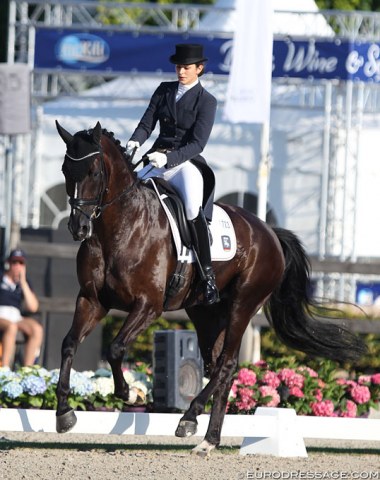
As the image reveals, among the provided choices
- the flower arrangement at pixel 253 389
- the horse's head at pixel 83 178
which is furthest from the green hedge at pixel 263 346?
the horse's head at pixel 83 178

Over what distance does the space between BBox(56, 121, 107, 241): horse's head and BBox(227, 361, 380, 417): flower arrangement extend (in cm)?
254

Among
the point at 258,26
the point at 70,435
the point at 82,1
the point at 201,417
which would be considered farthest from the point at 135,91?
the point at 201,417

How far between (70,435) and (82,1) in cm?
966

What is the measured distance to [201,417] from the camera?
25.2ft

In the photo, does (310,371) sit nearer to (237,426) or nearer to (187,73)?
(237,426)

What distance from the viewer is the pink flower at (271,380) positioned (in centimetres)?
878

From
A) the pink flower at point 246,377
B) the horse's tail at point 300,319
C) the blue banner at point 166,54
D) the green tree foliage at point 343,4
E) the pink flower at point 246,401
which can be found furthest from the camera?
the green tree foliage at point 343,4

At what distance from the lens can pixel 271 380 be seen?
8789 mm

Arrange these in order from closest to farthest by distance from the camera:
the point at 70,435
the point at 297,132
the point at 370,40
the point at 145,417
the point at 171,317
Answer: the point at 145,417 → the point at 70,435 → the point at 171,317 → the point at 370,40 → the point at 297,132

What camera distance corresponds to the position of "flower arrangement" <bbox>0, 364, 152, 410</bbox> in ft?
27.0

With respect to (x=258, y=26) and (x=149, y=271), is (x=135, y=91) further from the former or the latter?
(x=149, y=271)

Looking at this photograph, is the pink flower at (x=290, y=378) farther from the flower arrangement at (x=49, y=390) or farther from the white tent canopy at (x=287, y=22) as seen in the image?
the white tent canopy at (x=287, y=22)

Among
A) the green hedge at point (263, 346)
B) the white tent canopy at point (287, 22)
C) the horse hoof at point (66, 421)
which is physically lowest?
the green hedge at point (263, 346)

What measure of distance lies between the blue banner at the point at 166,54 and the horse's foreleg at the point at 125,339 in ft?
33.5
